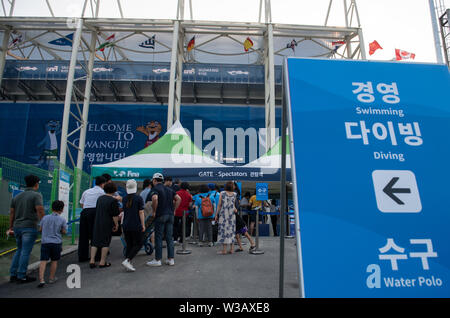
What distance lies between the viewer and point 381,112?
1.99 metres

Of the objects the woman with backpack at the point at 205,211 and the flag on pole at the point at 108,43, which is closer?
the woman with backpack at the point at 205,211

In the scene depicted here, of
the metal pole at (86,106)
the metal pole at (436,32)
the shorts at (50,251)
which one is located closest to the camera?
the shorts at (50,251)

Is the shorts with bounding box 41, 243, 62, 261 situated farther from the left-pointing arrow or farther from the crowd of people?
Result: the left-pointing arrow

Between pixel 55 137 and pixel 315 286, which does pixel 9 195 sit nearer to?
pixel 315 286

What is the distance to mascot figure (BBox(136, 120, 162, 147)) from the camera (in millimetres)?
20234

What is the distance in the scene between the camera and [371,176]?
1813mm

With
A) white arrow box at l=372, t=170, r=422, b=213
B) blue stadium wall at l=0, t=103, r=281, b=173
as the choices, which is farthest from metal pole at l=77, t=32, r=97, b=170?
white arrow box at l=372, t=170, r=422, b=213

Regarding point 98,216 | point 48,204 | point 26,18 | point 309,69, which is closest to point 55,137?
point 26,18

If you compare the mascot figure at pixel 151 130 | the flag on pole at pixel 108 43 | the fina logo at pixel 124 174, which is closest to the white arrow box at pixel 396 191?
the fina logo at pixel 124 174

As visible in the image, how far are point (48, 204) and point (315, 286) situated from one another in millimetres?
6582

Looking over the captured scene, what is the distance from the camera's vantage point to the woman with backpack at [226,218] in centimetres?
621

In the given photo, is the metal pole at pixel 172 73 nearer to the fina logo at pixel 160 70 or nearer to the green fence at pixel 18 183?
the fina logo at pixel 160 70

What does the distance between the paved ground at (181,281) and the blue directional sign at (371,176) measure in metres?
2.02

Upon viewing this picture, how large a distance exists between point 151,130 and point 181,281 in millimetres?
17317
